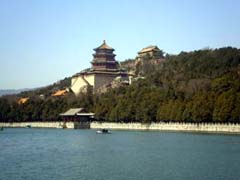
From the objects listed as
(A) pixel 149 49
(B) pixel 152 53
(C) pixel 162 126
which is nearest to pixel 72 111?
(C) pixel 162 126

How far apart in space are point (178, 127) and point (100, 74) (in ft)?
124

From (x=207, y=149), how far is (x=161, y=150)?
301cm

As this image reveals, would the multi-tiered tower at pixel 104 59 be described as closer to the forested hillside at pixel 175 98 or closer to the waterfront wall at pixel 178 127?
the forested hillside at pixel 175 98

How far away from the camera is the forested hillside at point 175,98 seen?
56625 mm

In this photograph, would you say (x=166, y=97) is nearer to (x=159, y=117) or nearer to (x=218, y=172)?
(x=159, y=117)

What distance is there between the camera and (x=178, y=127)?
201 feet

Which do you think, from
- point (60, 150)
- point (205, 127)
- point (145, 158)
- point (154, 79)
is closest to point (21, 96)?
point (154, 79)

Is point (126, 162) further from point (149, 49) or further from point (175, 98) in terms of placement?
point (149, 49)

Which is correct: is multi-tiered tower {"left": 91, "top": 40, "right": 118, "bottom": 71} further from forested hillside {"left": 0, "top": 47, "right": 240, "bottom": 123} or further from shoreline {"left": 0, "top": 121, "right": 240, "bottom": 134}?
shoreline {"left": 0, "top": 121, "right": 240, "bottom": 134}

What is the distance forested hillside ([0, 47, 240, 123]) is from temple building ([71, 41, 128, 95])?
5.18m

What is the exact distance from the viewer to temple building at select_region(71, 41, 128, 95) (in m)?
96.1

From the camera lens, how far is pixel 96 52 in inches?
4033

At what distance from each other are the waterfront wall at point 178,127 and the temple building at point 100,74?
1973 cm

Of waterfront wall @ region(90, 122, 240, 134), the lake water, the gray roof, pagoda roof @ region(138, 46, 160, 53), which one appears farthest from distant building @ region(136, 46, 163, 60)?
the lake water
